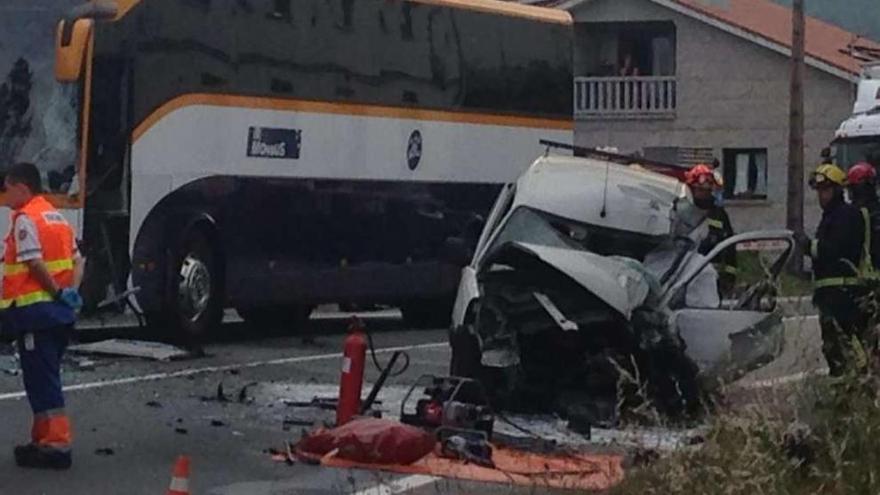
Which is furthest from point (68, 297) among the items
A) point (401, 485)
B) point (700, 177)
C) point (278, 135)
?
point (278, 135)

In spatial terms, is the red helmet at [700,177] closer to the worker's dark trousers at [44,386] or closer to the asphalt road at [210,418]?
the asphalt road at [210,418]

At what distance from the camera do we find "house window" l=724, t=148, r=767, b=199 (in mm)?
50938

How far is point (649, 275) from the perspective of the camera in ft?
46.6

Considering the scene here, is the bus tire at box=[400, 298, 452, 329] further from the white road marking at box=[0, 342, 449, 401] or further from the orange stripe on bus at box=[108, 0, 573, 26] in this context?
the white road marking at box=[0, 342, 449, 401]

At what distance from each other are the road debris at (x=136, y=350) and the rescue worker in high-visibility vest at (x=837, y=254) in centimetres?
628

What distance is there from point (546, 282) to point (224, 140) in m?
6.66

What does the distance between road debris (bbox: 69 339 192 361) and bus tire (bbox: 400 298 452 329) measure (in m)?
5.54

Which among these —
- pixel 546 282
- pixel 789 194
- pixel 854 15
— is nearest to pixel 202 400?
pixel 546 282

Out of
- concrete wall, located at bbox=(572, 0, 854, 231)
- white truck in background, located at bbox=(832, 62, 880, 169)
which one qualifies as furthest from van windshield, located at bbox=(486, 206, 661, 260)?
concrete wall, located at bbox=(572, 0, 854, 231)

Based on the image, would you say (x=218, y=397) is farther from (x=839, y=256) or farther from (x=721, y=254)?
(x=839, y=256)

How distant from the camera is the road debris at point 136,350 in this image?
18234 millimetres

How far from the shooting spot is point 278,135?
20.8m

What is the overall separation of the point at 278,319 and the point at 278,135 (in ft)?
9.78

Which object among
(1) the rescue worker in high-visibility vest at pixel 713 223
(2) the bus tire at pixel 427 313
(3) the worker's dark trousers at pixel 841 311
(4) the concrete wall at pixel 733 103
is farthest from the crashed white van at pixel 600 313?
(4) the concrete wall at pixel 733 103
